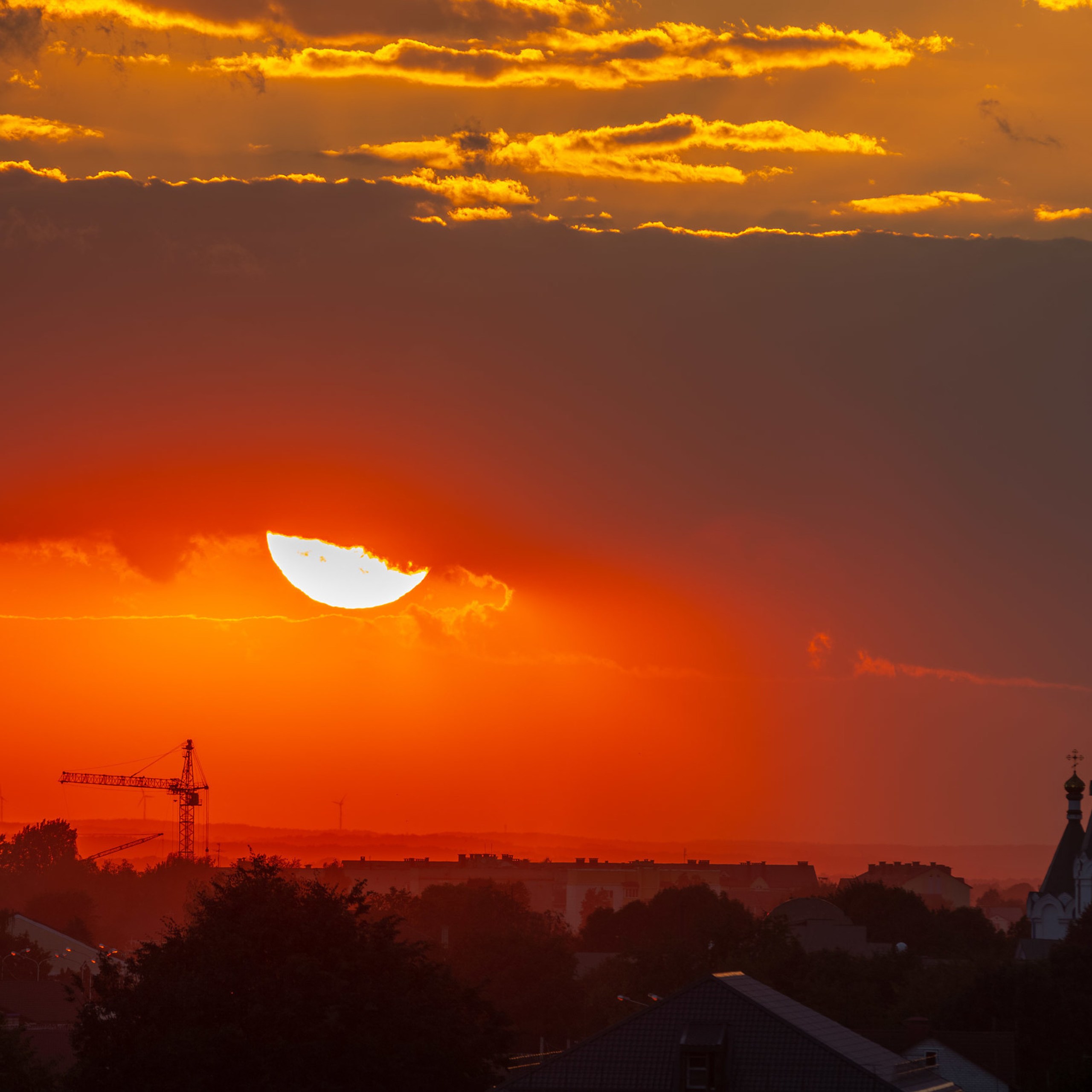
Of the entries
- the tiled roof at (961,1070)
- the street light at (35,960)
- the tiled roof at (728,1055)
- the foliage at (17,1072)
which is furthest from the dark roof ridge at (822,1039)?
the street light at (35,960)

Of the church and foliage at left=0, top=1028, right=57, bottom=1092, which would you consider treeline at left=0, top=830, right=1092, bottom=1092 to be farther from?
the church

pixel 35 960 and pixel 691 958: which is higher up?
pixel 691 958

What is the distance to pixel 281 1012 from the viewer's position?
65500mm

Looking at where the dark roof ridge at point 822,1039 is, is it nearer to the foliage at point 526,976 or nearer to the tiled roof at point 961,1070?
the tiled roof at point 961,1070

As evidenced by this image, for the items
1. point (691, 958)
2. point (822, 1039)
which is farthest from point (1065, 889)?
point (822, 1039)

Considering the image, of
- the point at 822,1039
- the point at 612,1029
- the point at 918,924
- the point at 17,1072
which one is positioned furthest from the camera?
the point at 918,924

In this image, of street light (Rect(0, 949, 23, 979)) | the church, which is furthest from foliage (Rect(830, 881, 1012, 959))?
street light (Rect(0, 949, 23, 979))

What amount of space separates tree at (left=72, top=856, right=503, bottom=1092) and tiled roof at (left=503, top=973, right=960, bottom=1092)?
4391mm

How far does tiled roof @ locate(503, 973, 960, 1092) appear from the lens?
61469 mm

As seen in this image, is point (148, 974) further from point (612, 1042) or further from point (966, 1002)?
point (966, 1002)

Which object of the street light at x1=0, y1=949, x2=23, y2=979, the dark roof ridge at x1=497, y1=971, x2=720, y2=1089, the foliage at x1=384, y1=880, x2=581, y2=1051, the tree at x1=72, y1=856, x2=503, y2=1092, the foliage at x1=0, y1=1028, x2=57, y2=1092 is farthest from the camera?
the street light at x1=0, y1=949, x2=23, y2=979

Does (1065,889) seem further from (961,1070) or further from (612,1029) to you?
(612,1029)

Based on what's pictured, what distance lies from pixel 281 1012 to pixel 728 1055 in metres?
15.7

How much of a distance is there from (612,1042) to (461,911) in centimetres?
13759
